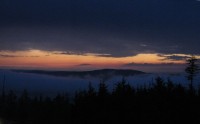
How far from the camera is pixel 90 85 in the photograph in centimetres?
5003

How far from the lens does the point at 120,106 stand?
42156mm

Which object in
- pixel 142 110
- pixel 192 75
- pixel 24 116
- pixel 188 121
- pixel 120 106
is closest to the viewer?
pixel 188 121

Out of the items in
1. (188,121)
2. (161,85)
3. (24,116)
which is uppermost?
(161,85)

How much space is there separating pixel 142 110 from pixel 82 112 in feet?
33.8

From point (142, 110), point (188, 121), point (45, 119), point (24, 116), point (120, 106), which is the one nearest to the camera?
point (188, 121)

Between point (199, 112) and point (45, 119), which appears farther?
point (45, 119)

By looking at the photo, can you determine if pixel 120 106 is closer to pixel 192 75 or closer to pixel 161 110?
pixel 161 110

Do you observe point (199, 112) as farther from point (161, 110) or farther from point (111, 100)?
point (111, 100)

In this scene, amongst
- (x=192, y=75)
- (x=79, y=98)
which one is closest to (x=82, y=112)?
(x=79, y=98)

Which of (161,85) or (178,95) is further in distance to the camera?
(161,85)

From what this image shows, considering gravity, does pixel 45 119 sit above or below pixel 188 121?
below

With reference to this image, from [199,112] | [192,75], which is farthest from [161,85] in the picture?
[192,75]

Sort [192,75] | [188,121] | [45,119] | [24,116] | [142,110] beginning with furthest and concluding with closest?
[24,116] → [45,119] → [192,75] → [142,110] → [188,121]

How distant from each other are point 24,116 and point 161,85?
56.9 metres
